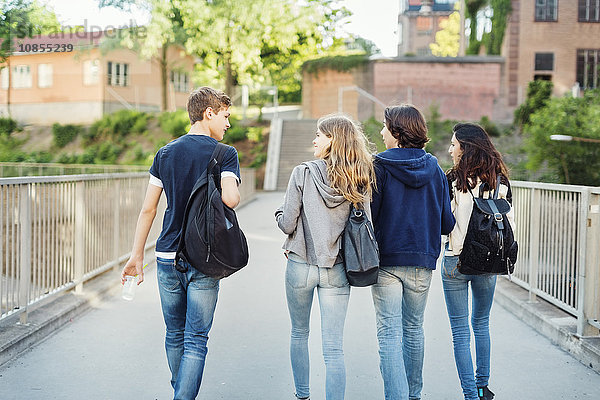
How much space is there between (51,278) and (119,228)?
8.43 ft

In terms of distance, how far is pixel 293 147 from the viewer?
122 ft

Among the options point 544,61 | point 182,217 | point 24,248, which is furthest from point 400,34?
point 182,217

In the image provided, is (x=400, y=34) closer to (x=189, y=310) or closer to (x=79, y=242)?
(x=79, y=242)

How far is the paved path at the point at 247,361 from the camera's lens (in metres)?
4.88

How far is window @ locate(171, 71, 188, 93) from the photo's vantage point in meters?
53.9

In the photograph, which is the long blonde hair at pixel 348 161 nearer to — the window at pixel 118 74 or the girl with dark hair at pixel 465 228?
the girl with dark hair at pixel 465 228

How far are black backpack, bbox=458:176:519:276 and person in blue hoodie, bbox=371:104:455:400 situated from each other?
260 millimetres

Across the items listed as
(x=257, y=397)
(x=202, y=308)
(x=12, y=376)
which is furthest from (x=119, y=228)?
(x=202, y=308)

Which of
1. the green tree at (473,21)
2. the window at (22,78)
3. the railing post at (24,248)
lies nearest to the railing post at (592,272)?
the railing post at (24,248)

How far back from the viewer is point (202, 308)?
13.0 ft

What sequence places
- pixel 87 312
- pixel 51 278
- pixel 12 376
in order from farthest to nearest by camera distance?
pixel 87 312, pixel 51 278, pixel 12 376

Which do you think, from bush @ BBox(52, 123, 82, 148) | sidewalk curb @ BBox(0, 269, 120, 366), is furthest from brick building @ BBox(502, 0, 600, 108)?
sidewalk curb @ BBox(0, 269, 120, 366)

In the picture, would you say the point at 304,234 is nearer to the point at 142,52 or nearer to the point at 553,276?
the point at 553,276

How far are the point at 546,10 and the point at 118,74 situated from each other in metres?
26.4
